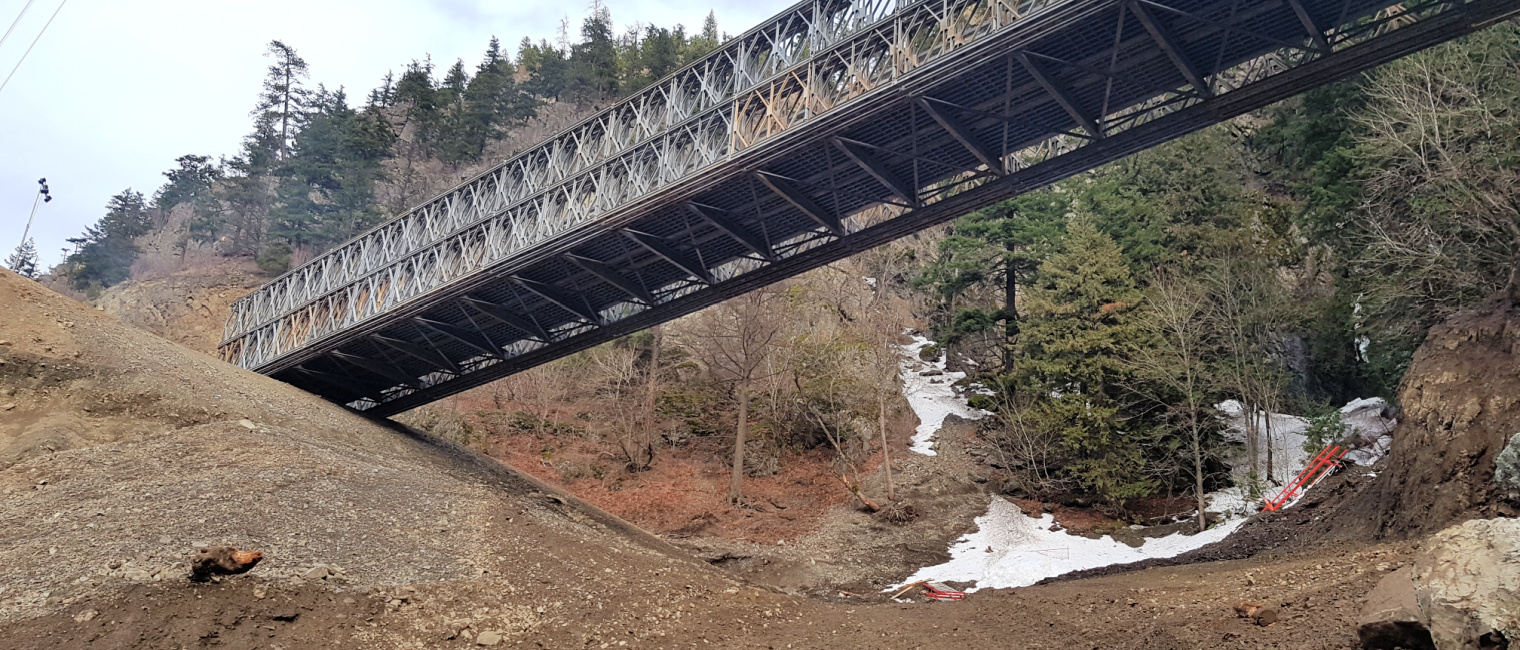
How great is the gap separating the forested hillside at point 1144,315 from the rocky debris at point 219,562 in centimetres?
1684

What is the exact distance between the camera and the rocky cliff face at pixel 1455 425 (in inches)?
378

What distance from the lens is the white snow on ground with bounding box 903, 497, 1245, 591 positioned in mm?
17938

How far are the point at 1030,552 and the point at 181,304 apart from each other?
43.5 metres

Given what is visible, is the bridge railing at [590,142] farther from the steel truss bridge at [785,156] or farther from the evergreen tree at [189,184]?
the evergreen tree at [189,184]

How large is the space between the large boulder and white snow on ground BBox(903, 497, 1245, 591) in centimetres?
1099

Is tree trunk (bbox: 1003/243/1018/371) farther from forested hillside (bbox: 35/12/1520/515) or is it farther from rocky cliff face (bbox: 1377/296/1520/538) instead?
rocky cliff face (bbox: 1377/296/1520/538)

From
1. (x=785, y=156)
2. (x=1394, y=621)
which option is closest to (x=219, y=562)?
(x=785, y=156)

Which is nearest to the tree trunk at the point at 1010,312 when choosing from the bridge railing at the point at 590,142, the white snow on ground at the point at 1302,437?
the white snow on ground at the point at 1302,437

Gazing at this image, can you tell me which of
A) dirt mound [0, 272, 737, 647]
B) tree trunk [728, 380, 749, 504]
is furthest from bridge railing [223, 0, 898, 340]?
tree trunk [728, 380, 749, 504]

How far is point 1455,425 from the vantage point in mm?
10328

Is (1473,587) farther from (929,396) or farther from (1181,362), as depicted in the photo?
(929,396)

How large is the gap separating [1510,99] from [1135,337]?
390 inches

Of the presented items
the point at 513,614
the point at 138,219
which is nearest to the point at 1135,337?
the point at 513,614

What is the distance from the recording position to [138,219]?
214 feet
